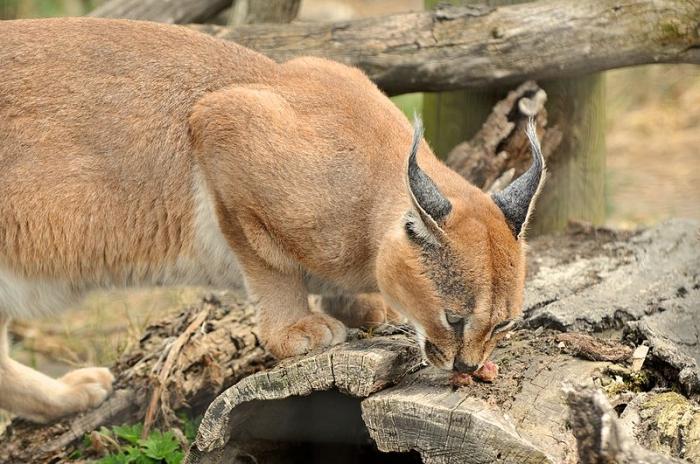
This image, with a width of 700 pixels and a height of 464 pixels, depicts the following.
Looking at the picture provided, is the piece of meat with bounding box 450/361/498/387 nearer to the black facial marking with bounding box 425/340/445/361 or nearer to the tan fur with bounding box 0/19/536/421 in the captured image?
the black facial marking with bounding box 425/340/445/361

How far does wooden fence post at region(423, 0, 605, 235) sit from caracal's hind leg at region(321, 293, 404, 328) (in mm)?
1928

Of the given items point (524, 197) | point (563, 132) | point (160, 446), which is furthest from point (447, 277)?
point (563, 132)

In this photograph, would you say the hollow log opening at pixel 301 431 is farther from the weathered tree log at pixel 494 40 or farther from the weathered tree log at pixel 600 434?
the weathered tree log at pixel 494 40

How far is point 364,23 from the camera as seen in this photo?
6645mm

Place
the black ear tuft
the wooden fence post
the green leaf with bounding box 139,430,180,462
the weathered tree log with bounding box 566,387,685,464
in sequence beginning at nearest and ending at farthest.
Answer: the weathered tree log with bounding box 566,387,685,464
the black ear tuft
the green leaf with bounding box 139,430,180,462
the wooden fence post

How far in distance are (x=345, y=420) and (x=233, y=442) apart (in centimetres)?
60

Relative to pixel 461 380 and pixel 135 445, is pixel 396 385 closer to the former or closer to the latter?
pixel 461 380

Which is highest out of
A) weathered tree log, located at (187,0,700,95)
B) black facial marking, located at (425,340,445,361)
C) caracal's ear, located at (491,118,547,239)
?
weathered tree log, located at (187,0,700,95)

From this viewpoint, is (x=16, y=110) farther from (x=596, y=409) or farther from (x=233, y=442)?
(x=596, y=409)

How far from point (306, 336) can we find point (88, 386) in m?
1.50

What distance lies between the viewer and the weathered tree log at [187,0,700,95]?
653cm

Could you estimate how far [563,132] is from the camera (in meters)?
7.11

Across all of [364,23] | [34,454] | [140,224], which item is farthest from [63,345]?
[364,23]

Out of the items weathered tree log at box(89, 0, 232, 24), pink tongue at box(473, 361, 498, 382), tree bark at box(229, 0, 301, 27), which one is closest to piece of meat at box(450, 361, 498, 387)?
pink tongue at box(473, 361, 498, 382)
